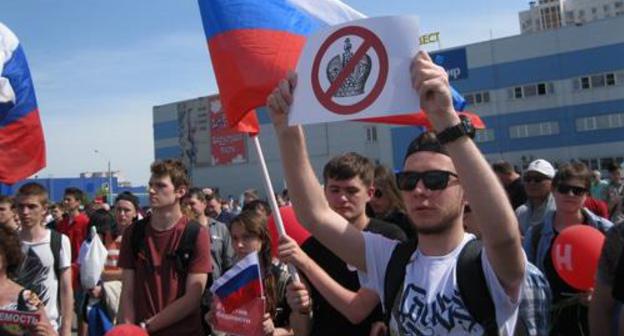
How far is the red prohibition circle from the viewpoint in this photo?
8.07 feet

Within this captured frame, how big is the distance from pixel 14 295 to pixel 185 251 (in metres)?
1.11

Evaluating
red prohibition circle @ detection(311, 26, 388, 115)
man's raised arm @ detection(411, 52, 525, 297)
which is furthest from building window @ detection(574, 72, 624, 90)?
man's raised arm @ detection(411, 52, 525, 297)

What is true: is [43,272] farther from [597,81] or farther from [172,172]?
[597,81]

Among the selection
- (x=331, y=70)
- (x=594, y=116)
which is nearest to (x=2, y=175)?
Answer: (x=331, y=70)

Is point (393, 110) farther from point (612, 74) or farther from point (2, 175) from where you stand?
point (612, 74)

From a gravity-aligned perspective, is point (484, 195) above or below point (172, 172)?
below

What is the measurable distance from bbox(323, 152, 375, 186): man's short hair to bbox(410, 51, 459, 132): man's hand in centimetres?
149

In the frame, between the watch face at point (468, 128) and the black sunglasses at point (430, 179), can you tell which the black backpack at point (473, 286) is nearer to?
the black sunglasses at point (430, 179)

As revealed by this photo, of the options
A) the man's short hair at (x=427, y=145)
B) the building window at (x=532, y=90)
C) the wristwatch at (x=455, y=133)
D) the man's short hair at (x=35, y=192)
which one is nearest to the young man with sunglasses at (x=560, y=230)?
the man's short hair at (x=427, y=145)

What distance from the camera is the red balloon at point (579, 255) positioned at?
3.74 m

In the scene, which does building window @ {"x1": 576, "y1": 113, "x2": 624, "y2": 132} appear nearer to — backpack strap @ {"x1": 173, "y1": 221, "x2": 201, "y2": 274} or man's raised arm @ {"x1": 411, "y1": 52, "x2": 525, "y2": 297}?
backpack strap @ {"x1": 173, "y1": 221, "x2": 201, "y2": 274}

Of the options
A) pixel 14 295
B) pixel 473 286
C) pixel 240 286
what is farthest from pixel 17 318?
pixel 473 286

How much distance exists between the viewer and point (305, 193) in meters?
2.91

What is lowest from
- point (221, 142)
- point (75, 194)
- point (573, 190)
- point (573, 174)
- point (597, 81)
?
point (573, 190)
